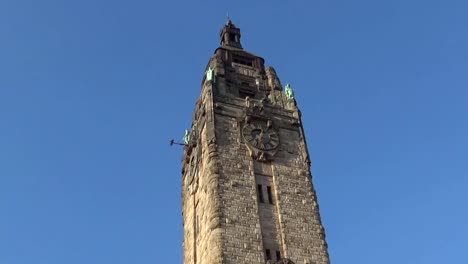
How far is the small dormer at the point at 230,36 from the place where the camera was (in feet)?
183

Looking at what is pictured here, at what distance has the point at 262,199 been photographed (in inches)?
1531

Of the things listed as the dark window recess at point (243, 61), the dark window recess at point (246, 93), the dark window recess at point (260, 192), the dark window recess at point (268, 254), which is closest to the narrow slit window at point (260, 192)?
the dark window recess at point (260, 192)

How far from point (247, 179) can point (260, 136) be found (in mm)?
3941

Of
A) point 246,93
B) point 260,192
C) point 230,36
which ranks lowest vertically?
point 260,192

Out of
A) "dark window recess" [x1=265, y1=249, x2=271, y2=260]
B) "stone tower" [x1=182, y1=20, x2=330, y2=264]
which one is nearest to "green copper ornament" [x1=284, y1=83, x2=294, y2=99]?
"stone tower" [x1=182, y1=20, x2=330, y2=264]

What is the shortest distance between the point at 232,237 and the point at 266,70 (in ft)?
62.0

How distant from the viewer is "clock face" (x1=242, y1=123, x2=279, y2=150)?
4166cm

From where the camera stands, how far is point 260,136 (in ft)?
139

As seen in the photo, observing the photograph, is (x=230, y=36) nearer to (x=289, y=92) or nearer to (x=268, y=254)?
(x=289, y=92)

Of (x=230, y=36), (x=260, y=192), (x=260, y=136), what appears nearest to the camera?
(x=260, y=192)

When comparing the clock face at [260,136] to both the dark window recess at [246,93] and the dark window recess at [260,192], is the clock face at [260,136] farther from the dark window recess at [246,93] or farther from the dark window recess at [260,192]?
the dark window recess at [246,93]

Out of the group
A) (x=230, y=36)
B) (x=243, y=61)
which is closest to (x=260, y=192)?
(x=243, y=61)

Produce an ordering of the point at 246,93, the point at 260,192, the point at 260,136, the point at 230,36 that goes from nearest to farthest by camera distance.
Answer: the point at 260,192, the point at 260,136, the point at 246,93, the point at 230,36

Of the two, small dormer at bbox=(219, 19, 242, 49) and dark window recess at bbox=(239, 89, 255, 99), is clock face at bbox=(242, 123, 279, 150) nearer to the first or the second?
dark window recess at bbox=(239, 89, 255, 99)
